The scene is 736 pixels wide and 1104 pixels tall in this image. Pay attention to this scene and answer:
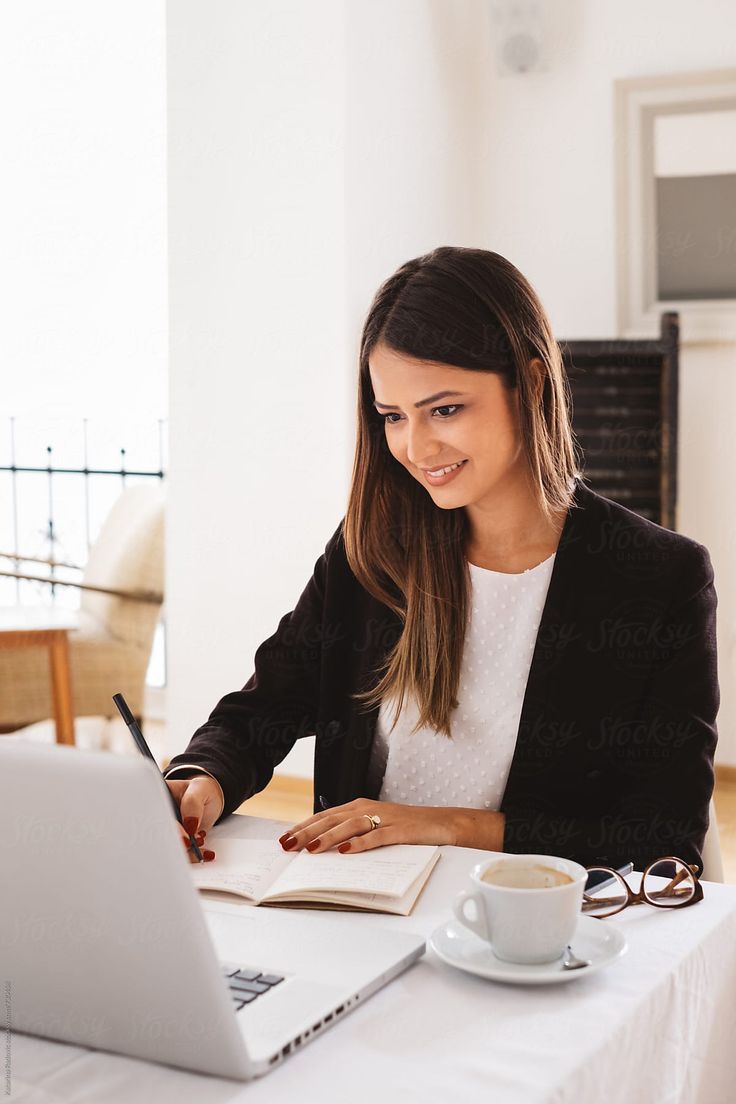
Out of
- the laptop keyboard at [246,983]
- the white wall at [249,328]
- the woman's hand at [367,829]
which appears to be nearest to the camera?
the laptop keyboard at [246,983]

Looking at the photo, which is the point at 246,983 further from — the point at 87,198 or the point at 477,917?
the point at 87,198

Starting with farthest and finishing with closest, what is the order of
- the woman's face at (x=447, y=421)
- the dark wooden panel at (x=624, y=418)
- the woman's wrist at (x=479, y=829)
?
the dark wooden panel at (x=624, y=418)
the woman's face at (x=447, y=421)
the woman's wrist at (x=479, y=829)

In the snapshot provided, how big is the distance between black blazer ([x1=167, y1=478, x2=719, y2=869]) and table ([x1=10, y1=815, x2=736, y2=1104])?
321mm

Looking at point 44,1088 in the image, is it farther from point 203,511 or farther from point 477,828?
point 203,511

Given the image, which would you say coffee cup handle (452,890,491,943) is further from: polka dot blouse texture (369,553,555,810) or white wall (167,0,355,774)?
white wall (167,0,355,774)

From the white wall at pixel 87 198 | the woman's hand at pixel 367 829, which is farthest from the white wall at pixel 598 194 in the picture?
the woman's hand at pixel 367 829

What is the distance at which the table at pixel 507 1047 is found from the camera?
28.1 inches

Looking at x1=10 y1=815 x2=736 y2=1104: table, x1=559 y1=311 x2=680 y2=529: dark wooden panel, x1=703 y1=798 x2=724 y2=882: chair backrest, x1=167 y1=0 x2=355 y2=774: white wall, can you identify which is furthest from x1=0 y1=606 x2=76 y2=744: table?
x1=10 y1=815 x2=736 y2=1104: table

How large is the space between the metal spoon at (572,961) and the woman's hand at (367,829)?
13.3 inches

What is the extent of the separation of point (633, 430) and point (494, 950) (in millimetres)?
3055

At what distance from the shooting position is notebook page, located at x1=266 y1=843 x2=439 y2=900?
3.42ft

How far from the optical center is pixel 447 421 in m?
1.46

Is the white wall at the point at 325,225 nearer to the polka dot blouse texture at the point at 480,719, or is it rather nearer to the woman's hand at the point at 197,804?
the polka dot blouse texture at the point at 480,719

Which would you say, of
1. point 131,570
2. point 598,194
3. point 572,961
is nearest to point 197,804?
point 572,961
